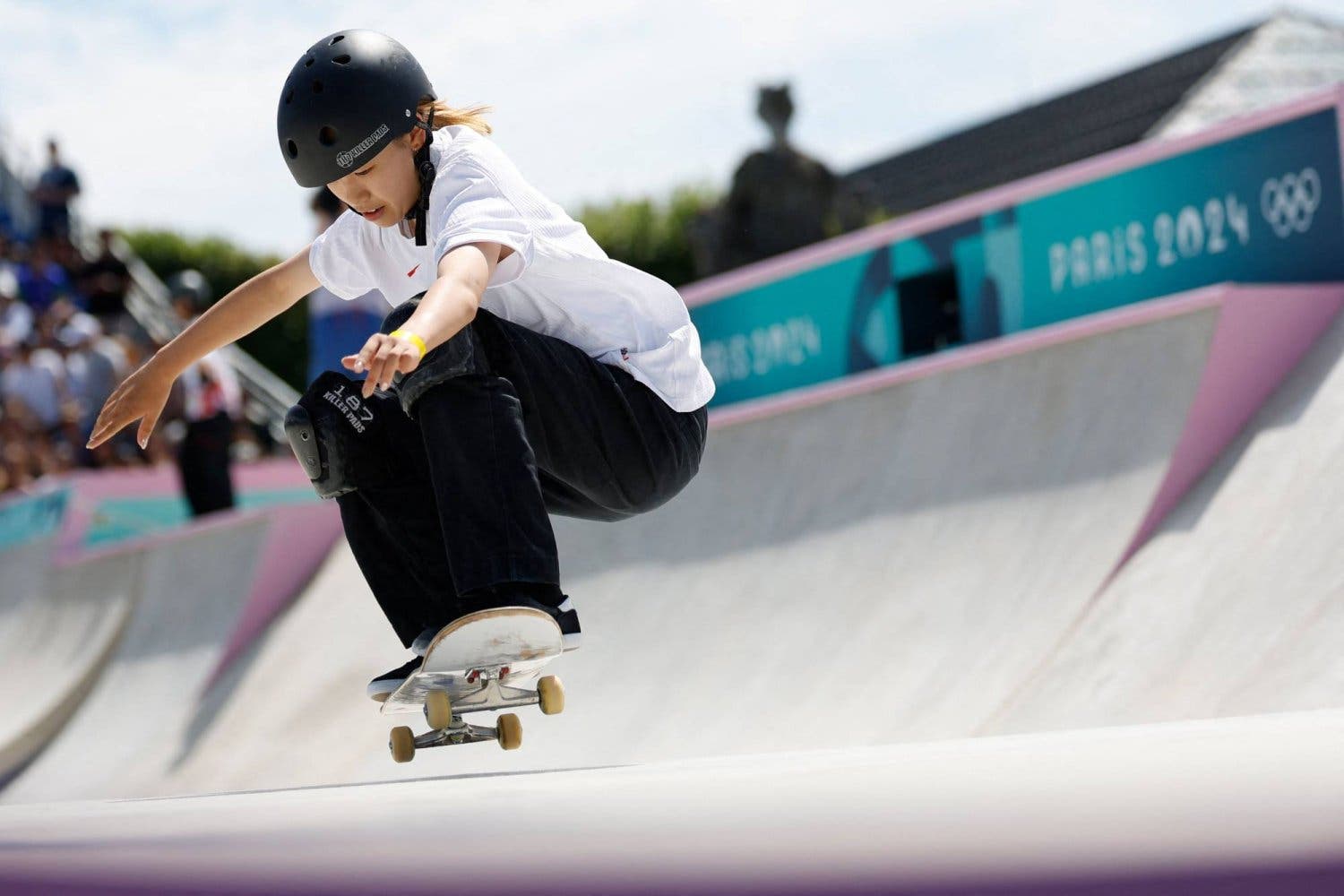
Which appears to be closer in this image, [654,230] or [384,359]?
[384,359]

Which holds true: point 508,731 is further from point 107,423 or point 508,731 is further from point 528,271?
point 107,423

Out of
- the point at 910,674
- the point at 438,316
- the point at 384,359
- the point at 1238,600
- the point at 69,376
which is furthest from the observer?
the point at 69,376

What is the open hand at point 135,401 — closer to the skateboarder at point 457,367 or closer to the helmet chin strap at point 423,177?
the skateboarder at point 457,367

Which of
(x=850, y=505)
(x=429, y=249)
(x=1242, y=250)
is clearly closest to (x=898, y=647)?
(x=850, y=505)

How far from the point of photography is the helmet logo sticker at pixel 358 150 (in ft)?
9.22

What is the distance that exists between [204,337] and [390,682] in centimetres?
83

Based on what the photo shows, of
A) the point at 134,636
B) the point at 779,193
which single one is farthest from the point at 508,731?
the point at 779,193

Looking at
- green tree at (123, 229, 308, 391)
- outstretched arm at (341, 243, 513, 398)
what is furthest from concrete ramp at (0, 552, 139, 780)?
green tree at (123, 229, 308, 391)

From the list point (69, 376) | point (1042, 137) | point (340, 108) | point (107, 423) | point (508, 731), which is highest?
point (340, 108)

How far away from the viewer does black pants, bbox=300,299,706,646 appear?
8.95ft

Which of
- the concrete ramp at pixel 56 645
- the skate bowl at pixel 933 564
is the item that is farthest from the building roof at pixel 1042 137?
the skate bowl at pixel 933 564

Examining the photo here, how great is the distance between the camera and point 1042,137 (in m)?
30.4

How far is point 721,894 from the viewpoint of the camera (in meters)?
1.02

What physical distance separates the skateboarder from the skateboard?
0.24 feet
